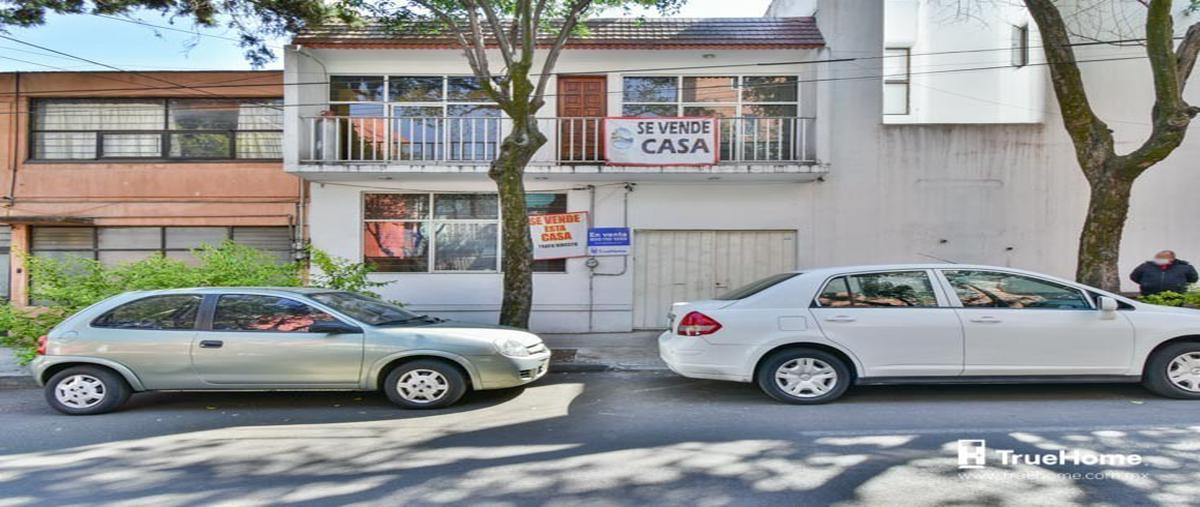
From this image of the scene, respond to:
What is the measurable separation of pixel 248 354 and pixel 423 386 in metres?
1.58

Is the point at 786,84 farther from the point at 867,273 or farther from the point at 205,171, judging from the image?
the point at 205,171

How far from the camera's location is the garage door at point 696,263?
11125 mm

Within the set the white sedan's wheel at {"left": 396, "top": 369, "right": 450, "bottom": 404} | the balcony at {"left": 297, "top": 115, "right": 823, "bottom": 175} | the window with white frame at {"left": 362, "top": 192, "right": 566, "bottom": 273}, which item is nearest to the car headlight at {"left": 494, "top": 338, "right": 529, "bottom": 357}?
the white sedan's wheel at {"left": 396, "top": 369, "right": 450, "bottom": 404}

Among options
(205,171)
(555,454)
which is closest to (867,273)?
(555,454)

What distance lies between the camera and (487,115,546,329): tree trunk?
8.46 metres

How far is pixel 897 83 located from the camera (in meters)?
12.2

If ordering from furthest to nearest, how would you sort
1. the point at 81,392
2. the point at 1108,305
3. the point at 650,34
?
the point at 650,34 → the point at 81,392 → the point at 1108,305

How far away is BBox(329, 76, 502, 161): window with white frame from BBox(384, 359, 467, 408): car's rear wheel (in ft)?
18.5

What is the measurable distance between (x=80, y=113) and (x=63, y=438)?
9.52 meters

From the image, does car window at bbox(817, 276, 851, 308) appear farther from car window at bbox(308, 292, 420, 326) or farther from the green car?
car window at bbox(308, 292, 420, 326)

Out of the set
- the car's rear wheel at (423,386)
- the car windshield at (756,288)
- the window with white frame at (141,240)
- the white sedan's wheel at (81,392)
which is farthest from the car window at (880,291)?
the window with white frame at (141,240)

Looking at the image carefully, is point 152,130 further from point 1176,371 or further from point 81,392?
point 1176,371

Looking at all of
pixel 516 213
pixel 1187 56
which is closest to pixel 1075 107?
pixel 1187 56

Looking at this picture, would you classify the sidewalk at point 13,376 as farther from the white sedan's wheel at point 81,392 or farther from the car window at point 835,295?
the car window at point 835,295
